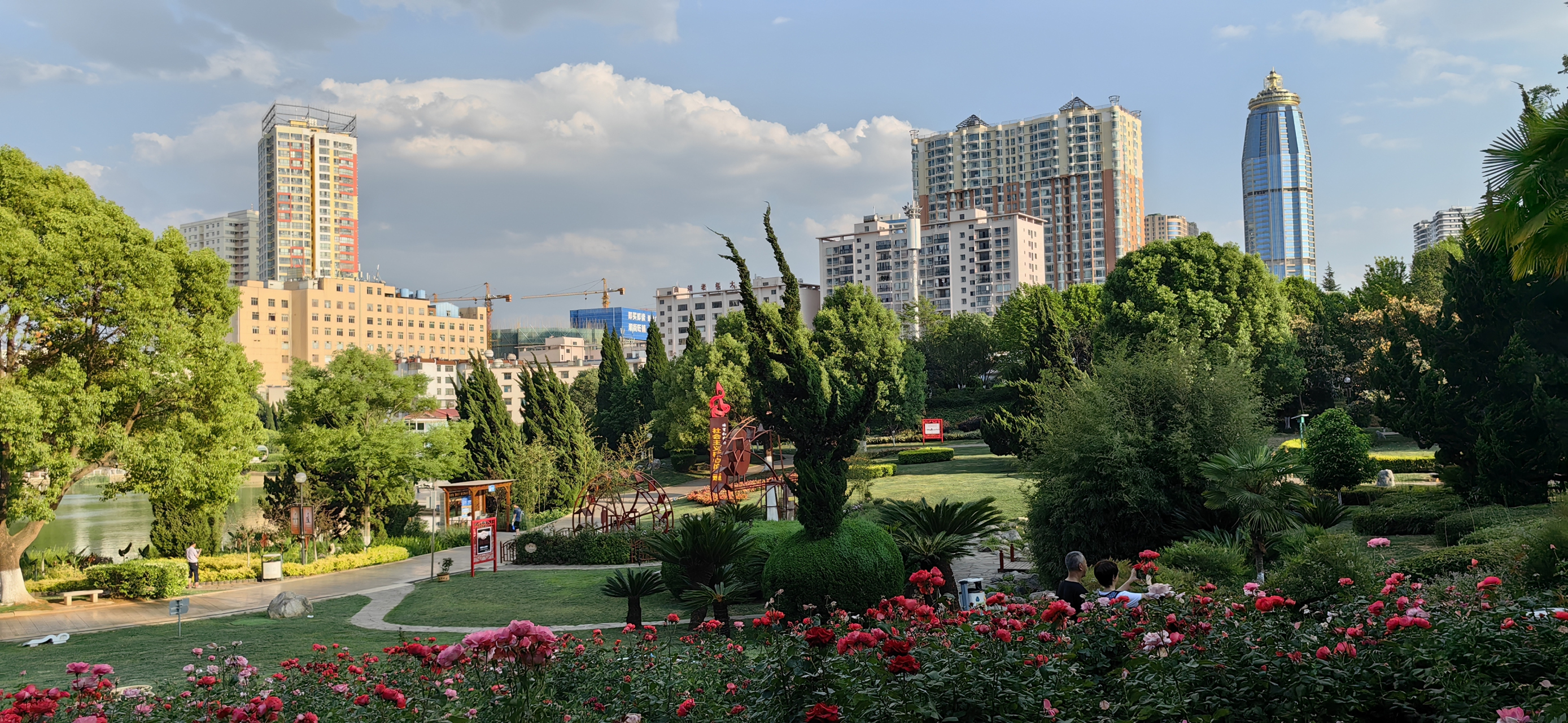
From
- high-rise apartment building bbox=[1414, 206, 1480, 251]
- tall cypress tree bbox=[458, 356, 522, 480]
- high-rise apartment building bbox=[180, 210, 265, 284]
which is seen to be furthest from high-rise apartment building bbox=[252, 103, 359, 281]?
high-rise apartment building bbox=[1414, 206, 1480, 251]

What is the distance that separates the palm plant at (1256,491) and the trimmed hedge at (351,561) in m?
19.1

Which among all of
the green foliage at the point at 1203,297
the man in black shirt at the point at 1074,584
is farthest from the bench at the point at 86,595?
the green foliage at the point at 1203,297

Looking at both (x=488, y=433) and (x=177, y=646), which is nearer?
(x=177, y=646)

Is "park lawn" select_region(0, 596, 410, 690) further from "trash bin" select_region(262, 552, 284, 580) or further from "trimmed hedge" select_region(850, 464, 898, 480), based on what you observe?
"trimmed hedge" select_region(850, 464, 898, 480)

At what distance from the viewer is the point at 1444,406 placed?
17.4 m

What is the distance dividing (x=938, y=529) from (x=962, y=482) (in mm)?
18438

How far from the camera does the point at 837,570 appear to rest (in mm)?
11500

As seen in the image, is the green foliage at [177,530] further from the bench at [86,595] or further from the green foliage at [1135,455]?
the green foliage at [1135,455]

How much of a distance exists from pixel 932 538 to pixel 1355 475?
493 inches

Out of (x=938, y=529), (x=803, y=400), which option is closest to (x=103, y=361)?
(x=803, y=400)

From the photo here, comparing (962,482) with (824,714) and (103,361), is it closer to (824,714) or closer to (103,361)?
(103,361)

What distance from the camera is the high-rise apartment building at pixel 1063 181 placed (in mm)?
139750

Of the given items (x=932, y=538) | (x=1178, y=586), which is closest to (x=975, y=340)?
(x=932, y=538)

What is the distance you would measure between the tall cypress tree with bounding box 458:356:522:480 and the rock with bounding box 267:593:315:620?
16.3 metres
